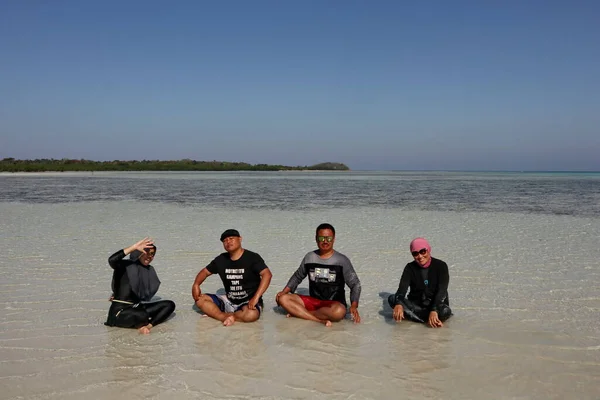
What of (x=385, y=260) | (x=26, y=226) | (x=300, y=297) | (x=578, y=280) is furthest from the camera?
(x=26, y=226)

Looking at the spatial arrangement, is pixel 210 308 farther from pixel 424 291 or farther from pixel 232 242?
pixel 424 291

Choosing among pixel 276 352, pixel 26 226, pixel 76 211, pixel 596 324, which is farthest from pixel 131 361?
pixel 76 211

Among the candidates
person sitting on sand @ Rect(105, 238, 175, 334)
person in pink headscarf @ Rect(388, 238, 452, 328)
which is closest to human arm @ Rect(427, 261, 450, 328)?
person in pink headscarf @ Rect(388, 238, 452, 328)

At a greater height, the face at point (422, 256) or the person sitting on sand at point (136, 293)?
the face at point (422, 256)

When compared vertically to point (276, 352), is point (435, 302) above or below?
above

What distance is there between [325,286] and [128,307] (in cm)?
228

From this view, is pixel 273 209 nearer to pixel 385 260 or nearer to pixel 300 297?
pixel 385 260

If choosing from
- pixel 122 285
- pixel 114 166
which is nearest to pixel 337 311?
pixel 122 285

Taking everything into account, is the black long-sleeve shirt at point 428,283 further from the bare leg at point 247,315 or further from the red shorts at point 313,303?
the bare leg at point 247,315

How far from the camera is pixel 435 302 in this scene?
17.7 ft

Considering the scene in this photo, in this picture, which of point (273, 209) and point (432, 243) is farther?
point (273, 209)

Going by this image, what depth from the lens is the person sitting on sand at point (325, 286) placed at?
5.52 m

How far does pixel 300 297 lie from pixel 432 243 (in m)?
6.26

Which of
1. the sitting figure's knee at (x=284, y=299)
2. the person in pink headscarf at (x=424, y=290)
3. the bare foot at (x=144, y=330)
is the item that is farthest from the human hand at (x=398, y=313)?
the bare foot at (x=144, y=330)
